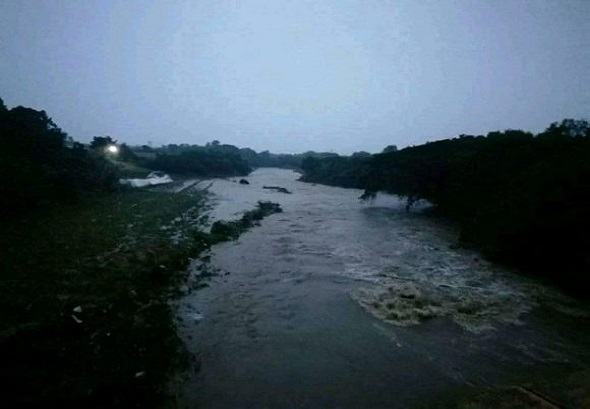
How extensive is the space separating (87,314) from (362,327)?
8452mm

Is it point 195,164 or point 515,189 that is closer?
point 515,189

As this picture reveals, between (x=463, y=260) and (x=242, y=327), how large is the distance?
561 inches

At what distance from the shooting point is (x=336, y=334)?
1168cm

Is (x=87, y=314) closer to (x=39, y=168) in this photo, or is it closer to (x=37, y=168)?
(x=37, y=168)

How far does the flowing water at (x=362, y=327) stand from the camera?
8.85m

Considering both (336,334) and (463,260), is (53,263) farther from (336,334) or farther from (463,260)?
(463,260)

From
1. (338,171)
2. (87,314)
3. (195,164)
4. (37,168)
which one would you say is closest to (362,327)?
(87,314)

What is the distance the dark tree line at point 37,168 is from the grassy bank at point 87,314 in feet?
11.6

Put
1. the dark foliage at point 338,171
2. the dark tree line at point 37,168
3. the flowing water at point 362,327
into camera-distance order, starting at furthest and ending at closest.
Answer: the dark foliage at point 338,171
the dark tree line at point 37,168
the flowing water at point 362,327

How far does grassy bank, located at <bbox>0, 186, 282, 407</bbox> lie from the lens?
299 inches

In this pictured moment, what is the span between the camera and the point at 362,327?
39.8ft

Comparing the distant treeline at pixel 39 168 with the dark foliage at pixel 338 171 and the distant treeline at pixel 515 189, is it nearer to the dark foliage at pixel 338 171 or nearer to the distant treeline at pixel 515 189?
the distant treeline at pixel 515 189

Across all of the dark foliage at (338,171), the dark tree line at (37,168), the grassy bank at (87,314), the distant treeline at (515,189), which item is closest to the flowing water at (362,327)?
the grassy bank at (87,314)

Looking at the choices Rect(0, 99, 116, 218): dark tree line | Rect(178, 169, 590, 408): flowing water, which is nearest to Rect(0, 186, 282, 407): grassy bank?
Rect(178, 169, 590, 408): flowing water
